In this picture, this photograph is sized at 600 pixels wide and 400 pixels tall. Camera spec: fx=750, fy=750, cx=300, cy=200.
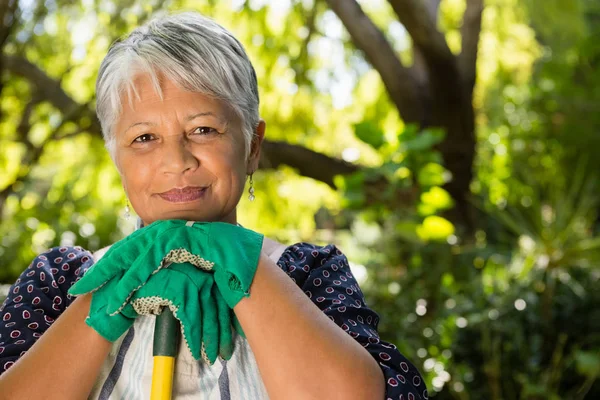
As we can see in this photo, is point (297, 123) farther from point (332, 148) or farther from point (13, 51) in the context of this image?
point (13, 51)

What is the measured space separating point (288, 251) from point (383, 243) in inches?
74.4

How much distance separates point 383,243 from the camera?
3.22 meters

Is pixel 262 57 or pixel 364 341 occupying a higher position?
pixel 262 57

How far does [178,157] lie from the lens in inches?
46.0

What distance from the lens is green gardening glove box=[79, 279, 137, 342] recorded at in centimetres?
110

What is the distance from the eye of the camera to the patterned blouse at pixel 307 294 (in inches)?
46.6

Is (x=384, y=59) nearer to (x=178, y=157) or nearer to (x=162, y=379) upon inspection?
(x=178, y=157)

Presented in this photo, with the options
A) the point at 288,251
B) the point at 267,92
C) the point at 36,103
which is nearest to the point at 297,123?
the point at 267,92

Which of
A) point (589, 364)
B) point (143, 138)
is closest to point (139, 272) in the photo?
point (143, 138)

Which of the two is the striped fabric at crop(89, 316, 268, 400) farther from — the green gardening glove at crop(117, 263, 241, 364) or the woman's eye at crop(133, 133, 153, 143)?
the woman's eye at crop(133, 133, 153, 143)

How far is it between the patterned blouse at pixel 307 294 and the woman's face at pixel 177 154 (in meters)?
0.21

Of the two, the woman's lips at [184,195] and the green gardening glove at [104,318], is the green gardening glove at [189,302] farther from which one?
the woman's lips at [184,195]

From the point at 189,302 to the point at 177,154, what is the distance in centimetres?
24

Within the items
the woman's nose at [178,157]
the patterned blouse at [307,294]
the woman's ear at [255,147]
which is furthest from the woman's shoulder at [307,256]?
the woman's nose at [178,157]
